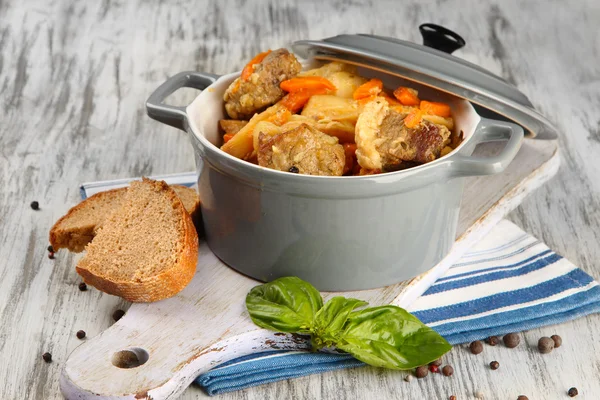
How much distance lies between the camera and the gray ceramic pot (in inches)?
116

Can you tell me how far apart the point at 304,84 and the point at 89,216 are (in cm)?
109

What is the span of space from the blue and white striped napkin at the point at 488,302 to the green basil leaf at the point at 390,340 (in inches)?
7.0

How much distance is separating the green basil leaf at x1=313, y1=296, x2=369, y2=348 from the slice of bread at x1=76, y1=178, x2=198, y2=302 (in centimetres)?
54

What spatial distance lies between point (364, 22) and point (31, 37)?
2.36m

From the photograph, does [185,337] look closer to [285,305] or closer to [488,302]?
[285,305]

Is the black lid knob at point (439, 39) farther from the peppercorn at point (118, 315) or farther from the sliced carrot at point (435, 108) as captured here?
the peppercorn at point (118, 315)

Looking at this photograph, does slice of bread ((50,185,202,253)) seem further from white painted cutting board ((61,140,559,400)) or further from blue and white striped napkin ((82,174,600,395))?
blue and white striped napkin ((82,174,600,395))

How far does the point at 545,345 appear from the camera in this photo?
3170 millimetres

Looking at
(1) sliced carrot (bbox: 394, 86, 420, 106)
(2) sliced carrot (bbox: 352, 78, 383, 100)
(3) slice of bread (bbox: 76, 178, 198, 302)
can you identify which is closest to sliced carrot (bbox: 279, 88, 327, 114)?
(2) sliced carrot (bbox: 352, 78, 383, 100)

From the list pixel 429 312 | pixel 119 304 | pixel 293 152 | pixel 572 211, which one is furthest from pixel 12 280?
pixel 572 211

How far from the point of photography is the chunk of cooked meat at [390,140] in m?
3.02

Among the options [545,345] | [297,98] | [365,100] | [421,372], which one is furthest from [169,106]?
[545,345]

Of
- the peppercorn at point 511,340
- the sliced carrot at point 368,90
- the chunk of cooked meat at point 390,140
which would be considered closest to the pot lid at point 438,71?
the sliced carrot at point 368,90

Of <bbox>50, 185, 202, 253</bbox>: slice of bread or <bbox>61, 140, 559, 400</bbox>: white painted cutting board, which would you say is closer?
<bbox>61, 140, 559, 400</bbox>: white painted cutting board
